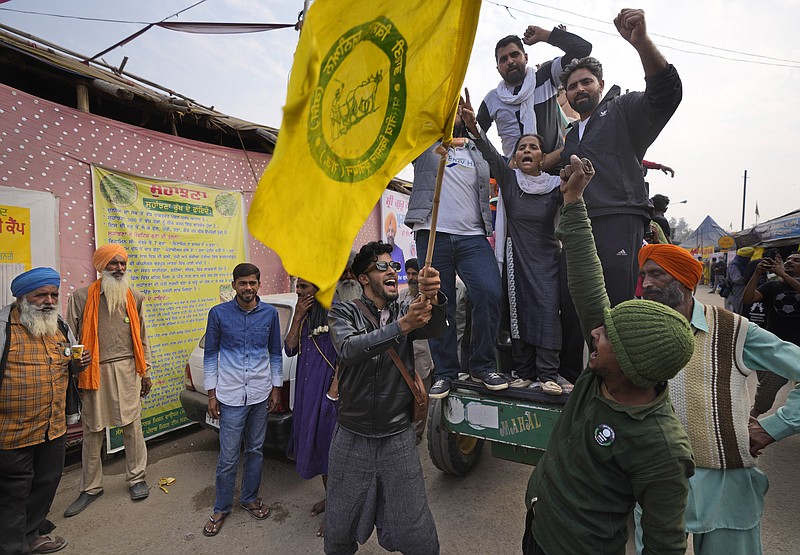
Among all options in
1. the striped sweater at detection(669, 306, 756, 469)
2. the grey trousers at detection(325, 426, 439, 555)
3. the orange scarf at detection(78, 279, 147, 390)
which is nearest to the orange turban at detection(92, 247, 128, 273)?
the orange scarf at detection(78, 279, 147, 390)

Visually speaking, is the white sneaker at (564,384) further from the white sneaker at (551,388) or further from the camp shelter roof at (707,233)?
the camp shelter roof at (707,233)

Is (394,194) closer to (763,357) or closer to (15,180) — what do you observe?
(15,180)

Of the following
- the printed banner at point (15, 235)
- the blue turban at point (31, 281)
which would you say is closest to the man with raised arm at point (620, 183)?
the blue turban at point (31, 281)

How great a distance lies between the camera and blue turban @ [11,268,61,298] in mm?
2898

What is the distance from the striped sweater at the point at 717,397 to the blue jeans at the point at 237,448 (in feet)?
9.52

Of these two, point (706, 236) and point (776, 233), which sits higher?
point (706, 236)

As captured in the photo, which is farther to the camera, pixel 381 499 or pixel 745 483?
pixel 381 499

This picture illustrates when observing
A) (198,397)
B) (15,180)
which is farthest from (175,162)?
(198,397)

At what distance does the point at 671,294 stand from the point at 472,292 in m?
1.31

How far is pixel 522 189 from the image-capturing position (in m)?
2.93

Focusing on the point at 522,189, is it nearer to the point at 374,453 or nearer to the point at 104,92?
the point at 374,453

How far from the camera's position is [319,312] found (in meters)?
3.42

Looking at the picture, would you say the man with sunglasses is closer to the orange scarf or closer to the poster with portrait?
the orange scarf

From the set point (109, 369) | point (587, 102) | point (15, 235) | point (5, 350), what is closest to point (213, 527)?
point (109, 369)
